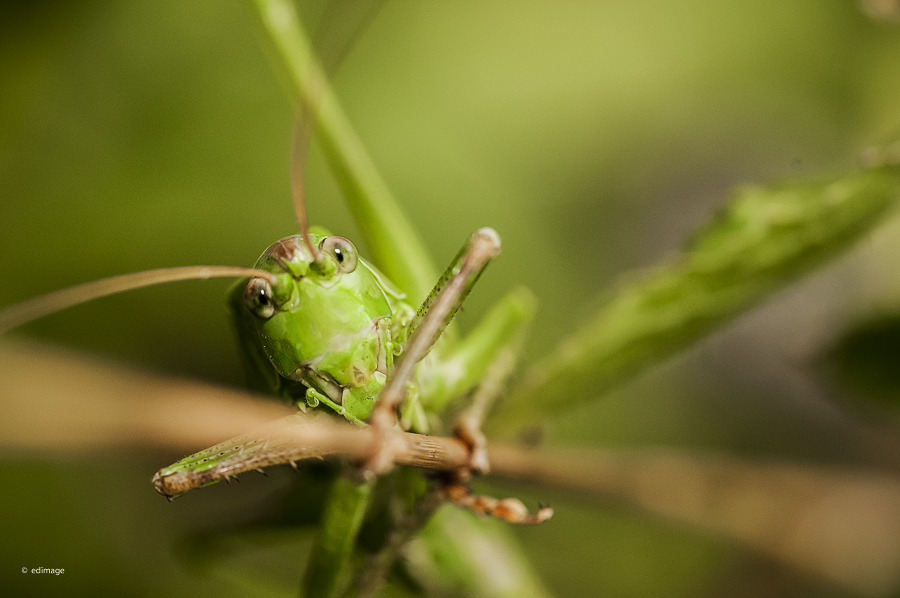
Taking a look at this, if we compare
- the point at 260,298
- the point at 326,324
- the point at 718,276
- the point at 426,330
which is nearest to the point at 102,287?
the point at 260,298

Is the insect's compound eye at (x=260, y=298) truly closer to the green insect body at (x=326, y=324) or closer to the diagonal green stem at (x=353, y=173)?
the green insect body at (x=326, y=324)

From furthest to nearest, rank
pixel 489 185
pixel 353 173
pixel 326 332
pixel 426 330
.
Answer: pixel 489 185
pixel 353 173
pixel 326 332
pixel 426 330

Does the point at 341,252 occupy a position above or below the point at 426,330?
above

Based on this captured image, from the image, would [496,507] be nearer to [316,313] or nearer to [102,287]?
[316,313]

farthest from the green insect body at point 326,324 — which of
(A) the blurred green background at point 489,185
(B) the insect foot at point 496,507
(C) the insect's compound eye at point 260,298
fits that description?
(A) the blurred green background at point 489,185

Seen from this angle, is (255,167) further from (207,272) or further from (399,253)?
(207,272)

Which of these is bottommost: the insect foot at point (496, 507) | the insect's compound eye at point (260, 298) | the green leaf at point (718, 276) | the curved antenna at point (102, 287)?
the insect foot at point (496, 507)

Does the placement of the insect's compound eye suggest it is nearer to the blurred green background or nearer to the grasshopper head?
the grasshopper head
